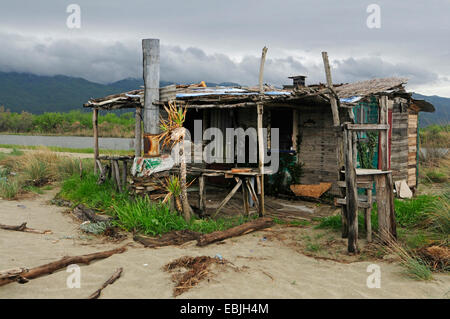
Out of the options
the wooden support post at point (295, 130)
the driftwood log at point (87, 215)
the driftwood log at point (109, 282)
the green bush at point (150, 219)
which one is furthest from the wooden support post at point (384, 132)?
the driftwood log at point (87, 215)

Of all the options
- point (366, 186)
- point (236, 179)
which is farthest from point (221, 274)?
point (236, 179)

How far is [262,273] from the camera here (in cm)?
506

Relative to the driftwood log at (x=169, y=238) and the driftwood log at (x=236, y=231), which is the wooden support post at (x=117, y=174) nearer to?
the driftwood log at (x=169, y=238)

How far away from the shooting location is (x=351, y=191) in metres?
5.71

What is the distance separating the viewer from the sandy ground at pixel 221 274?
4414 mm

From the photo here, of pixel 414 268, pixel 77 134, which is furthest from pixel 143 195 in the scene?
pixel 77 134

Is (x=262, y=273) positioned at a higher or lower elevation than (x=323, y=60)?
lower

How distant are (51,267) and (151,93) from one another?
12.5ft

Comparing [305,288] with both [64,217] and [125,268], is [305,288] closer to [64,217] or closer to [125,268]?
[125,268]

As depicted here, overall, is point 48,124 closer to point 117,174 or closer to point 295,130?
point 117,174

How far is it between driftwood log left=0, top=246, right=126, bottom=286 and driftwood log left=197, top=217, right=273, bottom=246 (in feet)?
4.36

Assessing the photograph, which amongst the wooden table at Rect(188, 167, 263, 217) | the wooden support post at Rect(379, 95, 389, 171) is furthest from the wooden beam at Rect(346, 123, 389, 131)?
the wooden table at Rect(188, 167, 263, 217)
